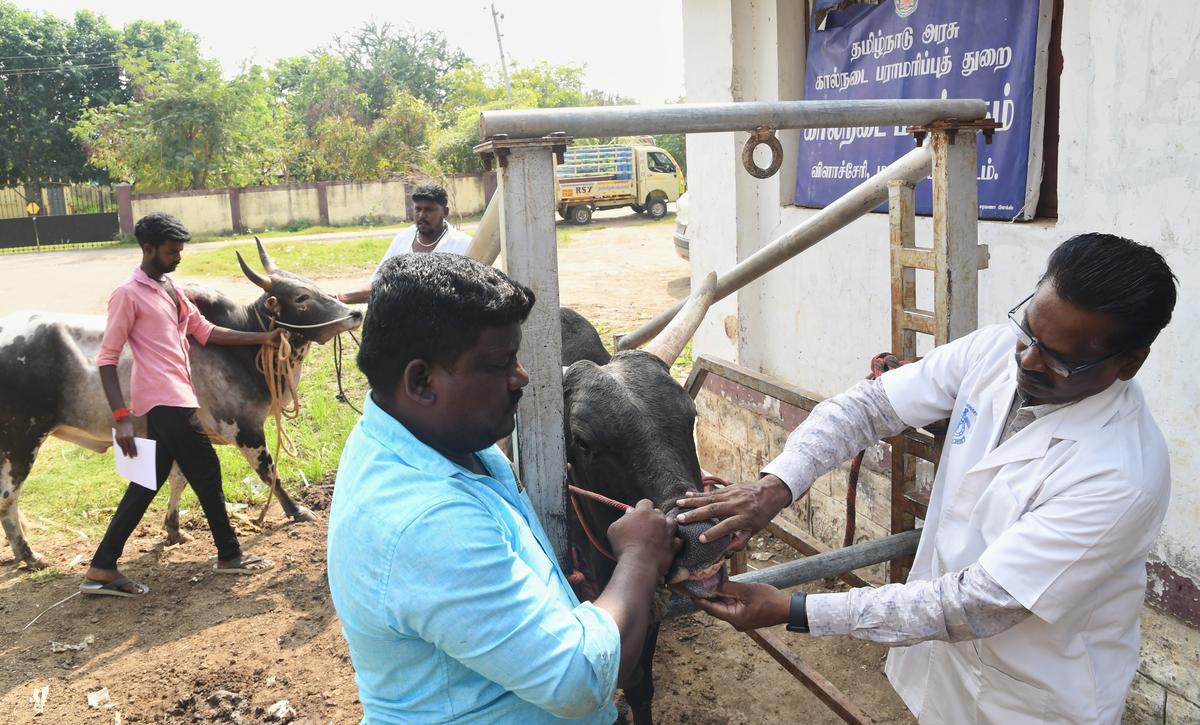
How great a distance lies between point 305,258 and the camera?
2075cm

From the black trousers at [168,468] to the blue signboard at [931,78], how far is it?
157 inches

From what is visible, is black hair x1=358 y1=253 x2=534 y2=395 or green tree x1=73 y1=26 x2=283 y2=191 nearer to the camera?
black hair x1=358 y1=253 x2=534 y2=395

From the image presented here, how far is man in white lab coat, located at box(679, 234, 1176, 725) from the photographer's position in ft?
6.26

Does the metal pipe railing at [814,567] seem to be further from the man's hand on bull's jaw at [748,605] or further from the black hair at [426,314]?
the black hair at [426,314]

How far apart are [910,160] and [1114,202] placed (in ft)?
4.56

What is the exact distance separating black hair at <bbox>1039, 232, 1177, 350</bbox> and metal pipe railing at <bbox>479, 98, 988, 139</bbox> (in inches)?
27.2

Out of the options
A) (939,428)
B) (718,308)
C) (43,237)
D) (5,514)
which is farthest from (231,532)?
(43,237)

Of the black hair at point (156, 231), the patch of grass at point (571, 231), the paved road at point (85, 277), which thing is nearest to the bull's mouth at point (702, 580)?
the black hair at point (156, 231)

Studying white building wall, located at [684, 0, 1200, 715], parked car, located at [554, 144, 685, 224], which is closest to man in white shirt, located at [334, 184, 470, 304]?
white building wall, located at [684, 0, 1200, 715]

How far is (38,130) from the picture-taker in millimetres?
35656

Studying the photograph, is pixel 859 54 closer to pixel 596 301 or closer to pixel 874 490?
pixel 874 490

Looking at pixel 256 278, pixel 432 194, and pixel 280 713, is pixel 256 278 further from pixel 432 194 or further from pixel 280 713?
pixel 280 713

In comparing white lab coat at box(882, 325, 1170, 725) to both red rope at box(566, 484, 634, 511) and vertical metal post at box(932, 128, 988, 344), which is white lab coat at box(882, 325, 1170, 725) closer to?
vertical metal post at box(932, 128, 988, 344)

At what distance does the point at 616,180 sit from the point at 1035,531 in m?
26.3
